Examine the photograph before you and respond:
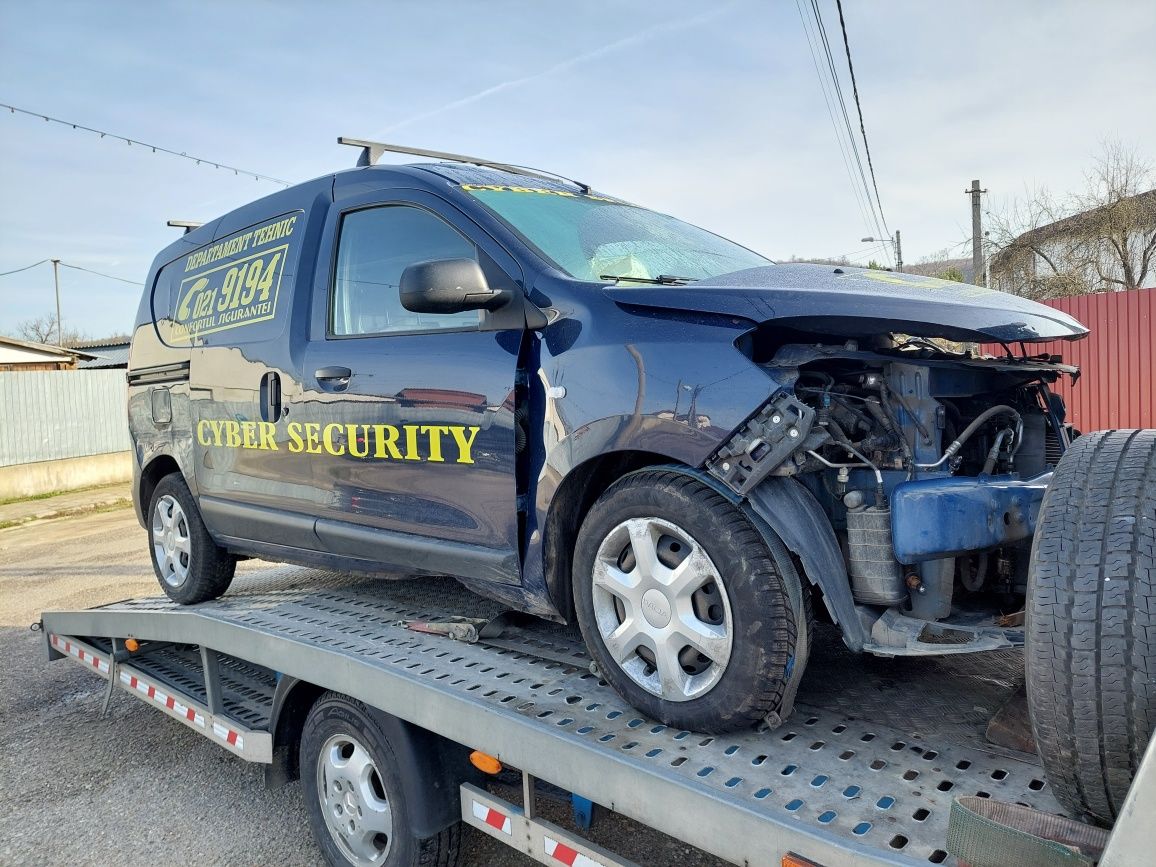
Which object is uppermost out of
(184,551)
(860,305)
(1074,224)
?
(1074,224)

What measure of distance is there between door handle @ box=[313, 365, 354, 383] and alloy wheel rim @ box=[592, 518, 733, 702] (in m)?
1.27

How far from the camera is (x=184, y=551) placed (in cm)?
413

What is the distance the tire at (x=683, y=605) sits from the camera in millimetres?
1948

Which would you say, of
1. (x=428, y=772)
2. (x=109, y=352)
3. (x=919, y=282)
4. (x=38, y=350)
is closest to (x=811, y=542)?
(x=919, y=282)

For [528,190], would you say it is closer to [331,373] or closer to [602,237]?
[602,237]

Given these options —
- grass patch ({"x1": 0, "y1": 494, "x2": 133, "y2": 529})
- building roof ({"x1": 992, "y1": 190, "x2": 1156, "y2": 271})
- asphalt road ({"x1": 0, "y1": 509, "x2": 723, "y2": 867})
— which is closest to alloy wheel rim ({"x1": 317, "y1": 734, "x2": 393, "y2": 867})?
asphalt road ({"x1": 0, "y1": 509, "x2": 723, "y2": 867})

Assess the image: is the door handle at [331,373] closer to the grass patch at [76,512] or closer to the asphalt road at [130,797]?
the asphalt road at [130,797]

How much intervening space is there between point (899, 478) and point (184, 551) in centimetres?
343

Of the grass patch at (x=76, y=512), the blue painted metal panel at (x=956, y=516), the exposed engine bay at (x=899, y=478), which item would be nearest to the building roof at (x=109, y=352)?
the grass patch at (x=76, y=512)

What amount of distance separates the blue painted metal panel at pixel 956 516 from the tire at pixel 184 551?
126 inches

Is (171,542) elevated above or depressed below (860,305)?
below

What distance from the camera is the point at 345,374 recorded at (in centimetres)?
299

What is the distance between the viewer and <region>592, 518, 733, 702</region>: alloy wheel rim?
6.66 feet

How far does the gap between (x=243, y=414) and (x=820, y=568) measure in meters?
2.54
